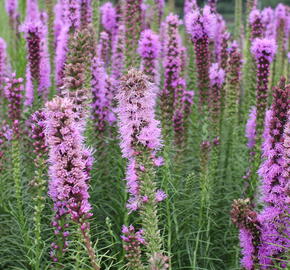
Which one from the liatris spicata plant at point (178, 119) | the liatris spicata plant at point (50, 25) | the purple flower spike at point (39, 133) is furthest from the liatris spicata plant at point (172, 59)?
the liatris spicata plant at point (50, 25)

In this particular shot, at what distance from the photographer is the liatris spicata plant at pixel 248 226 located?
273cm

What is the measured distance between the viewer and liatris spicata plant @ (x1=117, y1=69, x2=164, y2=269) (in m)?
2.47

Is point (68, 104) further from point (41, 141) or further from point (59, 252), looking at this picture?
point (59, 252)

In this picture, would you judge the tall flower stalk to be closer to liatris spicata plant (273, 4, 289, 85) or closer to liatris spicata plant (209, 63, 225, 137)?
liatris spicata plant (209, 63, 225, 137)

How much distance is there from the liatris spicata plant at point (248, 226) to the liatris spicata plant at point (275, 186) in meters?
0.05

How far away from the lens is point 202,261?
390 centimetres

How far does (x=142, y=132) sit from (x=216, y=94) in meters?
2.44

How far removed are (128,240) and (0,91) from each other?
400cm

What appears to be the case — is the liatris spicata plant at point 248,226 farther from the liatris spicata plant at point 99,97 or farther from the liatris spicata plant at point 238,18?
the liatris spicata plant at point 238,18

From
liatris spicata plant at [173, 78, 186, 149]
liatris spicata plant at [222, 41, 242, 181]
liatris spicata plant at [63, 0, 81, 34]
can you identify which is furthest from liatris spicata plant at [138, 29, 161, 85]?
liatris spicata plant at [222, 41, 242, 181]

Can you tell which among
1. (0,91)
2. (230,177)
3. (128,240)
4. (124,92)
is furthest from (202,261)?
(0,91)

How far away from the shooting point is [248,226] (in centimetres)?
275

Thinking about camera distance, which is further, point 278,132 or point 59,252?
point 59,252

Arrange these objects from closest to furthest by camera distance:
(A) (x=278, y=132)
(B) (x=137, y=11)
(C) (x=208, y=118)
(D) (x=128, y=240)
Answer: (D) (x=128, y=240)
(A) (x=278, y=132)
(C) (x=208, y=118)
(B) (x=137, y=11)
